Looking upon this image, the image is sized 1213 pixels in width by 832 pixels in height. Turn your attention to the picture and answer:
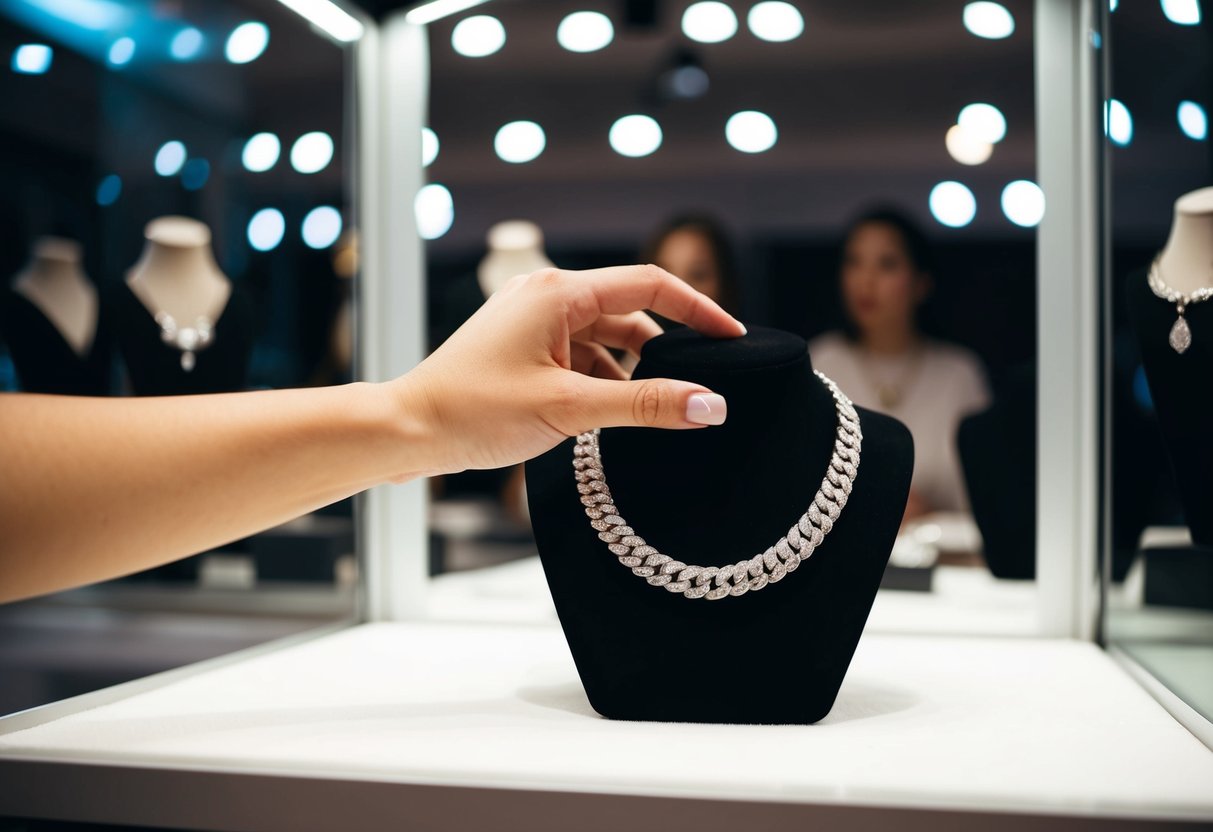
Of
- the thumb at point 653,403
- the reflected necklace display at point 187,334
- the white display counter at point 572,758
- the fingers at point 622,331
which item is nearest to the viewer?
the white display counter at point 572,758

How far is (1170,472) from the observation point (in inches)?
31.0

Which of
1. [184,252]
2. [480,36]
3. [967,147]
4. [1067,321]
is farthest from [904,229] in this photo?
[184,252]

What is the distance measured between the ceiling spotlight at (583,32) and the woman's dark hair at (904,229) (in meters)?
0.41

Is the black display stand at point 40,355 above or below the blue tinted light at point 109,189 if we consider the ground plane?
below

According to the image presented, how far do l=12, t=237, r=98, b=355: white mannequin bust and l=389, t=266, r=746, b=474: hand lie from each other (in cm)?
64

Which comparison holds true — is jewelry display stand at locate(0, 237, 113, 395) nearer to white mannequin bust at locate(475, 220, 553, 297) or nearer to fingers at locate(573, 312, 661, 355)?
white mannequin bust at locate(475, 220, 553, 297)

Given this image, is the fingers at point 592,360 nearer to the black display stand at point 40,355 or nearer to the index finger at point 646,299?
the index finger at point 646,299

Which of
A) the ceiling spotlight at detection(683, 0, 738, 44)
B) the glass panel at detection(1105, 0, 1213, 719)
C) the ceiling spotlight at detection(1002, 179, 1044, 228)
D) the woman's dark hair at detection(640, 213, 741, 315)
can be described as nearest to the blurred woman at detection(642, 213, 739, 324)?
the woman's dark hair at detection(640, 213, 741, 315)

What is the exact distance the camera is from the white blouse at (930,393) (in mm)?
1082

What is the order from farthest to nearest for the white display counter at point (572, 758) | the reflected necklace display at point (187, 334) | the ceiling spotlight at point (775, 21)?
the reflected necklace display at point (187, 334) < the ceiling spotlight at point (775, 21) < the white display counter at point (572, 758)

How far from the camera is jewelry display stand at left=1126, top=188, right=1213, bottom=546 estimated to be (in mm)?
704

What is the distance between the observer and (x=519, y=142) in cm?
116

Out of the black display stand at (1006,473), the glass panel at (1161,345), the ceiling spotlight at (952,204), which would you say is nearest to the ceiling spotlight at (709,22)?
the ceiling spotlight at (952,204)

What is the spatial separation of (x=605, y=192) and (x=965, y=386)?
522 millimetres
